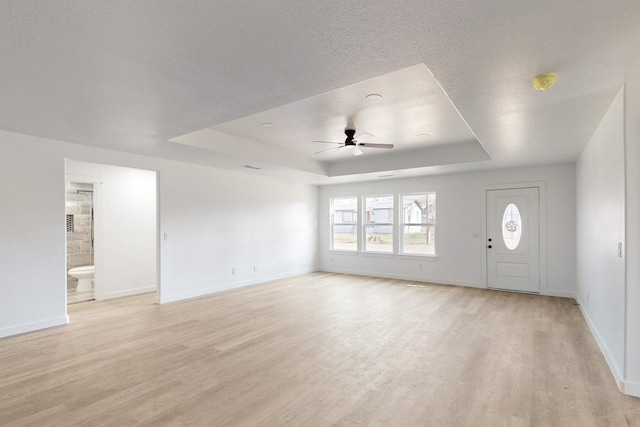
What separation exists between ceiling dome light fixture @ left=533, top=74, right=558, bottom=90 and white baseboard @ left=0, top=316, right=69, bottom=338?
19.4 ft

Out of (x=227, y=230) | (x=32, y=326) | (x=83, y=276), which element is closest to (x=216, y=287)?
(x=227, y=230)

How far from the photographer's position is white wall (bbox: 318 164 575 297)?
5797 millimetres

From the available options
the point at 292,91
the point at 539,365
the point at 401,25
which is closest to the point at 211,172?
the point at 292,91

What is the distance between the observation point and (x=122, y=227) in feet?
20.3

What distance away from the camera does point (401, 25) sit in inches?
70.0

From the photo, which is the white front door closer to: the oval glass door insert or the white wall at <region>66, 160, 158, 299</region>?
the oval glass door insert

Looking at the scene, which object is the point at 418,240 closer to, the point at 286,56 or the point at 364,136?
the point at 364,136

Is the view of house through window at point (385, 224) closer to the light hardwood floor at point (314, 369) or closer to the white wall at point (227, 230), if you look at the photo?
the white wall at point (227, 230)

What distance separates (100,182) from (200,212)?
1.88 m

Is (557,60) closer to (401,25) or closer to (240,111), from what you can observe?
(401,25)

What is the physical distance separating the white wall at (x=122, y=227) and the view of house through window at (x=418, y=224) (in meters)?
5.27

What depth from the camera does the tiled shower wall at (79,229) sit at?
22.1 ft

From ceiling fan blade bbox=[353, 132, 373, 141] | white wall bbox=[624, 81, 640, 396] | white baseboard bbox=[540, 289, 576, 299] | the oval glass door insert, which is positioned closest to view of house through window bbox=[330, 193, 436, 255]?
the oval glass door insert

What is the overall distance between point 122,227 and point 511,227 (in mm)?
7496
